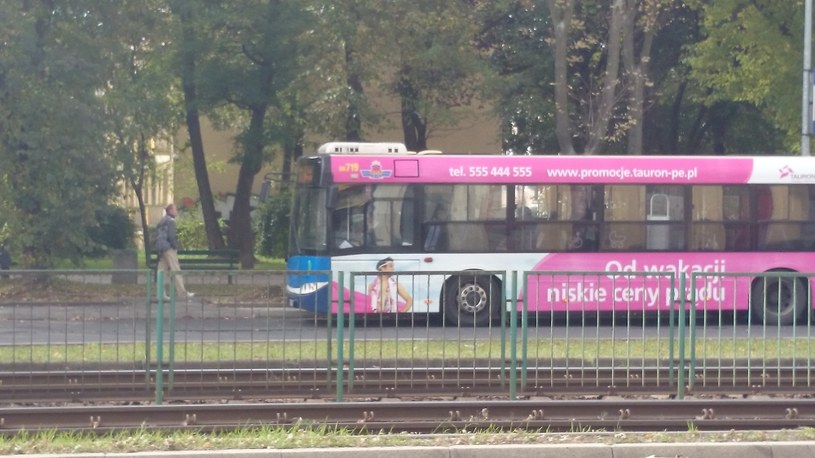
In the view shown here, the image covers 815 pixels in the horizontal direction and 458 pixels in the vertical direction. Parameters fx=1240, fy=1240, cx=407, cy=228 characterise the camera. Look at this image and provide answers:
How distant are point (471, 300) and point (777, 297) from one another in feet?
9.84

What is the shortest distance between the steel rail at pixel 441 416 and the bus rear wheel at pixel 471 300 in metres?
0.81

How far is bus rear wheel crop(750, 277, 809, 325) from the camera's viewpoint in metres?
11.8

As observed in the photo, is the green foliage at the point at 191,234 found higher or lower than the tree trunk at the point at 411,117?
lower

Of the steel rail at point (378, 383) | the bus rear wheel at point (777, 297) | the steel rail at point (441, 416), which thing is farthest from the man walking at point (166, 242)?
the bus rear wheel at point (777, 297)

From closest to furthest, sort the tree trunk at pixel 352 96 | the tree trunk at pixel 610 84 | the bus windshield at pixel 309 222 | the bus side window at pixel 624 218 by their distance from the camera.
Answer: the bus windshield at pixel 309 222 < the bus side window at pixel 624 218 < the tree trunk at pixel 610 84 < the tree trunk at pixel 352 96

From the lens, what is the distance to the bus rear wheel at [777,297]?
11.8 m

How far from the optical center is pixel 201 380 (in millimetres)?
11383

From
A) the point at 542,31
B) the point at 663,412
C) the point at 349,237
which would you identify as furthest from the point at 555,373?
the point at 542,31

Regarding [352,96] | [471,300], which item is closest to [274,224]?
[352,96]

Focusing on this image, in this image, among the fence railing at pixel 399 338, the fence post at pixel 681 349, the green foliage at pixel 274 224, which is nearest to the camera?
the fence railing at pixel 399 338

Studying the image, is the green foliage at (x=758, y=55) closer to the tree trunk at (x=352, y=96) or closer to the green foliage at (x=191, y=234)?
the tree trunk at (x=352, y=96)

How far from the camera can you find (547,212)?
805 inches

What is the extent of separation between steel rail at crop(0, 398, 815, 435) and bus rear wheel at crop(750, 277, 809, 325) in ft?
2.93

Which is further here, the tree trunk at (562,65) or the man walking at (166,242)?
the tree trunk at (562,65)
